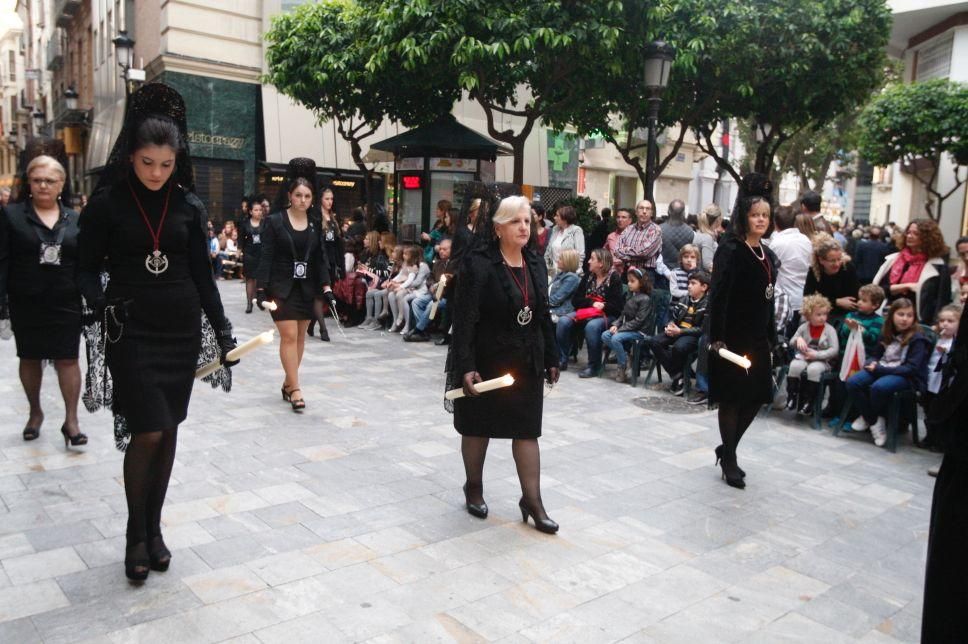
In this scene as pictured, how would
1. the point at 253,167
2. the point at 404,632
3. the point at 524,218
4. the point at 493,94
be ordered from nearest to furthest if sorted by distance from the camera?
the point at 404,632
the point at 524,218
the point at 493,94
the point at 253,167

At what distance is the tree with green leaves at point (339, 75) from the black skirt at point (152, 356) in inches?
482

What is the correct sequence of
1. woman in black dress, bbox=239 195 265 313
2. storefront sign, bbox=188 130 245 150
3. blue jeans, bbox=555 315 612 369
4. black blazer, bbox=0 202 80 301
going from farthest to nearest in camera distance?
storefront sign, bbox=188 130 245 150 → woman in black dress, bbox=239 195 265 313 → blue jeans, bbox=555 315 612 369 → black blazer, bbox=0 202 80 301

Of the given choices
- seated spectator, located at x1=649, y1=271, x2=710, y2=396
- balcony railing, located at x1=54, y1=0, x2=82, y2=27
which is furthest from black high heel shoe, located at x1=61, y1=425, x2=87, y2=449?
balcony railing, located at x1=54, y1=0, x2=82, y2=27

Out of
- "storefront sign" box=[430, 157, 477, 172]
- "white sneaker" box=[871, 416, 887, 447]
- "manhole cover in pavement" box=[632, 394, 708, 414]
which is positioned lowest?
"manhole cover in pavement" box=[632, 394, 708, 414]

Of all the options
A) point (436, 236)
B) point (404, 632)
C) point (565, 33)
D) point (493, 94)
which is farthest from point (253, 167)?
point (404, 632)

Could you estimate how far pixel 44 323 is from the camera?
19.0 ft

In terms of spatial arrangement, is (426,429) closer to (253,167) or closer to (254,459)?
(254,459)

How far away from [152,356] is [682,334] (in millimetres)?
6159

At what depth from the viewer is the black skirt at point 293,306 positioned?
24.0 ft

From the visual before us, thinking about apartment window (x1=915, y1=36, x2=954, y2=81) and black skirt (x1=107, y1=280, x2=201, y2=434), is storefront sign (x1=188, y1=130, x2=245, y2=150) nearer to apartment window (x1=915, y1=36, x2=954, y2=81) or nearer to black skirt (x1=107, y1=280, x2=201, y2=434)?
Result: apartment window (x1=915, y1=36, x2=954, y2=81)

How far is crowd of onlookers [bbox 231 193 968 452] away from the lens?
7164 millimetres

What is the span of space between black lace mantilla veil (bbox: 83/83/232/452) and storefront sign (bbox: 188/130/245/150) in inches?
760

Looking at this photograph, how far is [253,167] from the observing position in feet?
76.5

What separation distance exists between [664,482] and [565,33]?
830 centimetres
